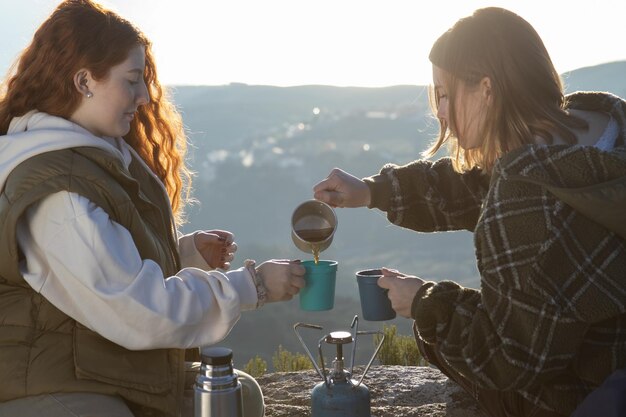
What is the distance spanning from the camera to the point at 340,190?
3.38 metres

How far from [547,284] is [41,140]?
60.2 inches

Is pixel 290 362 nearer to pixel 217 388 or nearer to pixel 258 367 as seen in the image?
pixel 258 367

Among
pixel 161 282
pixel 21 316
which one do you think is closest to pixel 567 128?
pixel 161 282

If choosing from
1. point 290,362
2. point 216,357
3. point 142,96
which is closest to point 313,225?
point 142,96

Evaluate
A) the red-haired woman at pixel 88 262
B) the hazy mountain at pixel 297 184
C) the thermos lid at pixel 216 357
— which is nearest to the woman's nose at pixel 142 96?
the red-haired woman at pixel 88 262

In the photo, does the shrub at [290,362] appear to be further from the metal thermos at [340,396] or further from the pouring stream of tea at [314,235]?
the metal thermos at [340,396]

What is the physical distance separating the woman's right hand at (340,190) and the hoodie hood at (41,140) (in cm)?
95

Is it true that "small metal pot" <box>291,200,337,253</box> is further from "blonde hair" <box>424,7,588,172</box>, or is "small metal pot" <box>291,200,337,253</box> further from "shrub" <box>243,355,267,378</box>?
"shrub" <box>243,355,267,378</box>

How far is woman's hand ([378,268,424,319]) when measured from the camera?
2.68 meters

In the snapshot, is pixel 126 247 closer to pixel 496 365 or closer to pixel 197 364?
pixel 197 364

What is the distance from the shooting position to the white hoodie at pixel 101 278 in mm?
2355

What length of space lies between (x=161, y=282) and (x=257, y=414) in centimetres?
86

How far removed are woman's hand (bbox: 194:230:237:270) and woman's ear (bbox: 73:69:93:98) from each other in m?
0.87

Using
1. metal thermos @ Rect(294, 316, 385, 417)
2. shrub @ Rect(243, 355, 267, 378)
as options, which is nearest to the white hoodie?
metal thermos @ Rect(294, 316, 385, 417)
